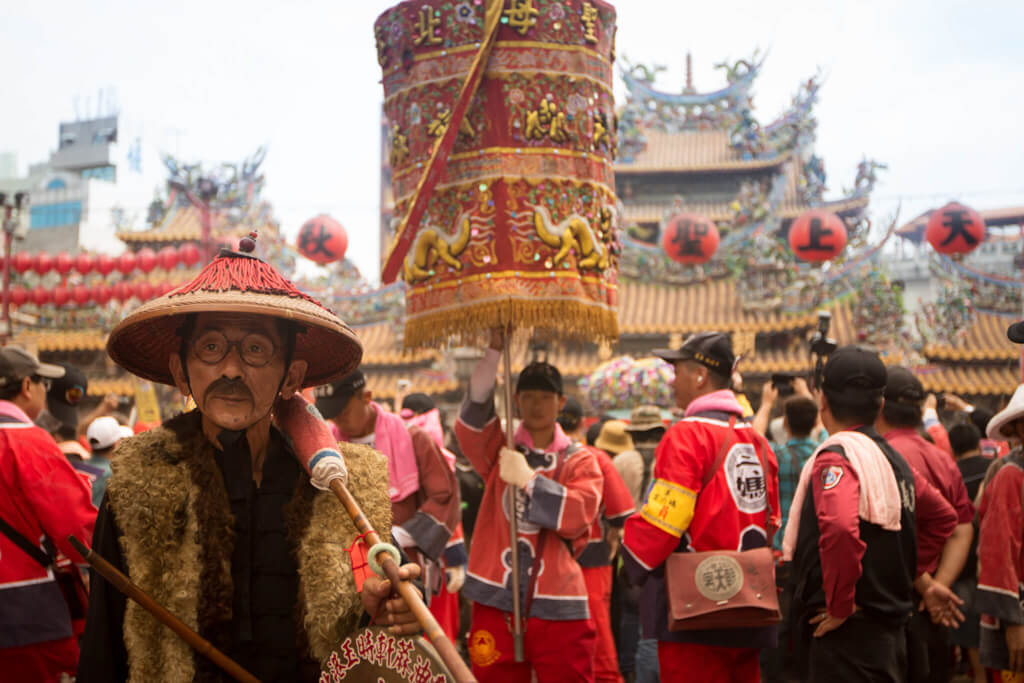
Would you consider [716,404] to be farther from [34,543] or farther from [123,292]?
[123,292]

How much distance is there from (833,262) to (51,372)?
16862 mm

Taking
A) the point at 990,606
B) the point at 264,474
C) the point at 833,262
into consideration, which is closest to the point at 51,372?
the point at 264,474

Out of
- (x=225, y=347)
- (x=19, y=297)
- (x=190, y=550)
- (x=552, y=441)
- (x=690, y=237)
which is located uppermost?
(x=690, y=237)

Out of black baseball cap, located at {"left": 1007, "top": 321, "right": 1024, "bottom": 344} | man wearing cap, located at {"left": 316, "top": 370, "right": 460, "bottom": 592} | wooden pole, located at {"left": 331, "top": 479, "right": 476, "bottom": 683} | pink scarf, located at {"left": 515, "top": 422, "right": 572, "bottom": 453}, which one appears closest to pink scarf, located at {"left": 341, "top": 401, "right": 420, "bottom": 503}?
man wearing cap, located at {"left": 316, "top": 370, "right": 460, "bottom": 592}

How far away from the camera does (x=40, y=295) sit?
20.2 metres

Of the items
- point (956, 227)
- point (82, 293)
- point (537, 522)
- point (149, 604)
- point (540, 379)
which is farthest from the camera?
point (82, 293)

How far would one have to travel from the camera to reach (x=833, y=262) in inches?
749

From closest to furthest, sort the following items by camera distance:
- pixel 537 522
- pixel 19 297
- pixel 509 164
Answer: pixel 509 164 → pixel 537 522 → pixel 19 297

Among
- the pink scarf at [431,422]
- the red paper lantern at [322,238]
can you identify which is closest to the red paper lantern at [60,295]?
the red paper lantern at [322,238]

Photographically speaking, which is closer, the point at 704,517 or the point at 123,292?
the point at 704,517

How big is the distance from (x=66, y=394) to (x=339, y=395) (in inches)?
56.6

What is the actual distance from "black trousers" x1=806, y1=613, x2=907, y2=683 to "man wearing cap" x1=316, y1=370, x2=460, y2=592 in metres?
1.80

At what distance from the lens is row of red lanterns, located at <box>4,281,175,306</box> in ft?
65.2

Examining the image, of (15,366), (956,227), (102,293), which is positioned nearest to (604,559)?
(15,366)
